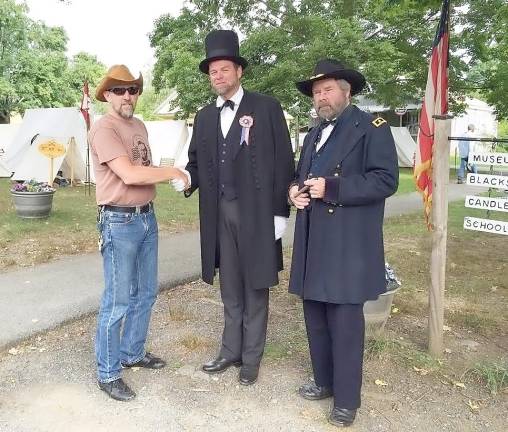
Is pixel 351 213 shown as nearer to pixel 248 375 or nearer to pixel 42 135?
pixel 248 375

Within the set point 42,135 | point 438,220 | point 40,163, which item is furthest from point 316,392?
point 42,135

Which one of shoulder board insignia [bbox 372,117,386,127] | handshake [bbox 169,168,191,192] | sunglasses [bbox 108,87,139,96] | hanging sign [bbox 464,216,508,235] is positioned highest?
sunglasses [bbox 108,87,139,96]

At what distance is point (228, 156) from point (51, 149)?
1083 cm

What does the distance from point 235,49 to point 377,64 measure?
8.79 metres

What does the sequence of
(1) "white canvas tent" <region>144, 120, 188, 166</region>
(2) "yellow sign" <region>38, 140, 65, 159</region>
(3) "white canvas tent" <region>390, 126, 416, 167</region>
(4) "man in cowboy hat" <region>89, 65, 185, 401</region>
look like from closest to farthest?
(4) "man in cowboy hat" <region>89, 65, 185, 401</region> → (2) "yellow sign" <region>38, 140, 65, 159</region> → (1) "white canvas tent" <region>144, 120, 188, 166</region> → (3) "white canvas tent" <region>390, 126, 416, 167</region>

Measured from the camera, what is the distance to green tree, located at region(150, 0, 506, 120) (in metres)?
10.8

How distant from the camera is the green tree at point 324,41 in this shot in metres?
10.8

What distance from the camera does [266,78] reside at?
11.6 metres

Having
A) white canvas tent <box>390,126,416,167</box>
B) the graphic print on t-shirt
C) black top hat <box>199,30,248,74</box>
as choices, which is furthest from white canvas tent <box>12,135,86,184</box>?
white canvas tent <box>390,126,416,167</box>

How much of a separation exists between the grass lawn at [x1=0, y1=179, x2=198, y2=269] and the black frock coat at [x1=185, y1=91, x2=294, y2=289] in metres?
3.97

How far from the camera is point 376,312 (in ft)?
12.9

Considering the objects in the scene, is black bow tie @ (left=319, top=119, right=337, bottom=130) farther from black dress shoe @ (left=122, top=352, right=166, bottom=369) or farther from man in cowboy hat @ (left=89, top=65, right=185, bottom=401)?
black dress shoe @ (left=122, top=352, right=166, bottom=369)

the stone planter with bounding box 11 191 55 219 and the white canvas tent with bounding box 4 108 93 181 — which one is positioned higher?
the white canvas tent with bounding box 4 108 93 181

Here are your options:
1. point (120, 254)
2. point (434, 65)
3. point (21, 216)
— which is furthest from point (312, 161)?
point (21, 216)
